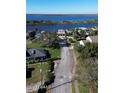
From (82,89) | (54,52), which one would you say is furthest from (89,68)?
(54,52)

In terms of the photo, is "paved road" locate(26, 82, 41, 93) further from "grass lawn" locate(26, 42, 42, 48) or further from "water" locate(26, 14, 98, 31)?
"water" locate(26, 14, 98, 31)

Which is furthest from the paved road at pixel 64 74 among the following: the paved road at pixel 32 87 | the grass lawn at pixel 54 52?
the paved road at pixel 32 87

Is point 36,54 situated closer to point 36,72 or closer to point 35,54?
point 35,54

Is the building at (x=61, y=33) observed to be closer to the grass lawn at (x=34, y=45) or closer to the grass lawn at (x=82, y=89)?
the grass lawn at (x=34, y=45)

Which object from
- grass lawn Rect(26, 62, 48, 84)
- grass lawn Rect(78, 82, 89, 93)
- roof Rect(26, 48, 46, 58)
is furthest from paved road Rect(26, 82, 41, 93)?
grass lawn Rect(78, 82, 89, 93)
